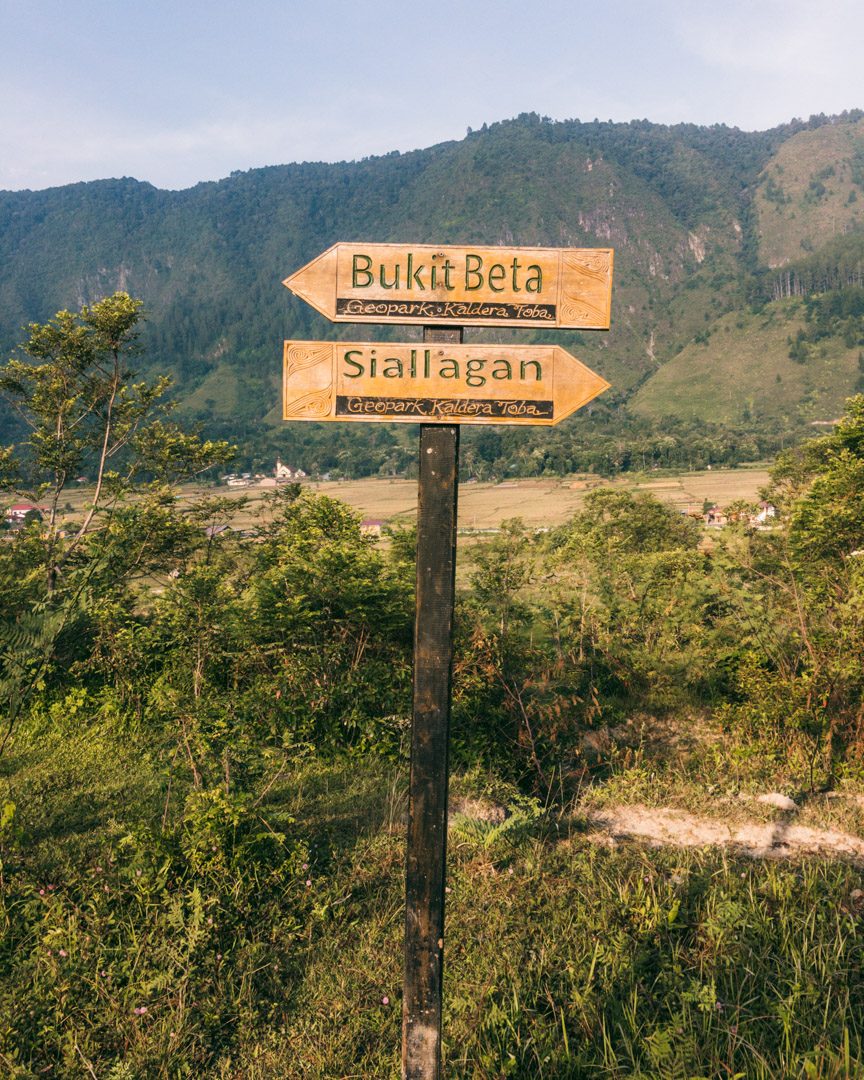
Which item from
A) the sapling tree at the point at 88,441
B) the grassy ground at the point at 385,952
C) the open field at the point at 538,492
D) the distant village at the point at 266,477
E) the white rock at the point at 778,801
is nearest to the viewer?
the grassy ground at the point at 385,952

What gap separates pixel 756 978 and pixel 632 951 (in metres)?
0.53

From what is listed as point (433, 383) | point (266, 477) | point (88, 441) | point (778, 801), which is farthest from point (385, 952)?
point (266, 477)

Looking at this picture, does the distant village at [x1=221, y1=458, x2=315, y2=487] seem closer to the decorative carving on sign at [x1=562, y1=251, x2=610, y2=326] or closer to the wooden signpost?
the wooden signpost

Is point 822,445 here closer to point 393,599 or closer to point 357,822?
point 393,599

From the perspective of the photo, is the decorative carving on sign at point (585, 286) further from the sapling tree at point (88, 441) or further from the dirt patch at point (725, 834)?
the sapling tree at point (88, 441)

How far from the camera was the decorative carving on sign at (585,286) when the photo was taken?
2.34m

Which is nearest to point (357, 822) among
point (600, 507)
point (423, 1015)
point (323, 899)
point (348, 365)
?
point (323, 899)

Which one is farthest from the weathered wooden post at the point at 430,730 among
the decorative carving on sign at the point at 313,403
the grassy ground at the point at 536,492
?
the grassy ground at the point at 536,492

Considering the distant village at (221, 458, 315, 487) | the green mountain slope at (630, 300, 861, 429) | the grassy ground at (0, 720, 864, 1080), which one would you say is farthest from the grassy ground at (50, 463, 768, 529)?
the green mountain slope at (630, 300, 861, 429)

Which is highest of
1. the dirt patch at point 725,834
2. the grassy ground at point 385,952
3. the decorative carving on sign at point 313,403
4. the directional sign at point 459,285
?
the directional sign at point 459,285

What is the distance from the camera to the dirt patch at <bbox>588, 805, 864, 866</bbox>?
4.08 m

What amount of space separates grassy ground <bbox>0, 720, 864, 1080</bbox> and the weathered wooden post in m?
0.56

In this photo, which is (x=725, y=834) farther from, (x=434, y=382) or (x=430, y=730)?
(x=434, y=382)

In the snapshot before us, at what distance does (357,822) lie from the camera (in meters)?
4.26
